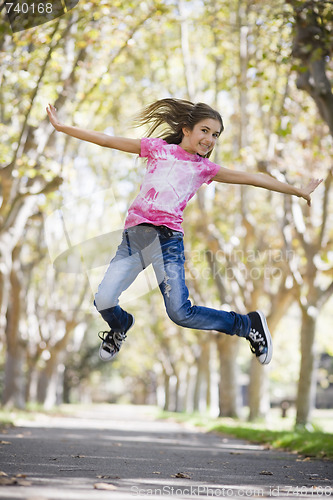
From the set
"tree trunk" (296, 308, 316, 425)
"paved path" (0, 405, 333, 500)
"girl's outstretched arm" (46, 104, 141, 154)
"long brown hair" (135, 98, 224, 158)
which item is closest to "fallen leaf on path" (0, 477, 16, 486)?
"paved path" (0, 405, 333, 500)

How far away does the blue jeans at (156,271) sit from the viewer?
5.23m

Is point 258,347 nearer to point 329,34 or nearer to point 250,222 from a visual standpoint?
point 329,34

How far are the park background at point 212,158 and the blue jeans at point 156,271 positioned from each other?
147 cm

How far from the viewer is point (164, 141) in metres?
5.74

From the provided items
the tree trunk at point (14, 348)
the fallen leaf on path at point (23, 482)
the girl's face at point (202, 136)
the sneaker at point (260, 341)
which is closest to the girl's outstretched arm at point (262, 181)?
the girl's face at point (202, 136)

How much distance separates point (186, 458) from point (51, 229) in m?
14.1

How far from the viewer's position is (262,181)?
5574 millimetres

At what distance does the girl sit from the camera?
17.5ft

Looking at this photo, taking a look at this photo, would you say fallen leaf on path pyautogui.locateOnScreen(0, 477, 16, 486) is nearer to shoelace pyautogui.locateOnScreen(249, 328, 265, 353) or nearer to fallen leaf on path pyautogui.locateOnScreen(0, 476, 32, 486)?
fallen leaf on path pyautogui.locateOnScreen(0, 476, 32, 486)

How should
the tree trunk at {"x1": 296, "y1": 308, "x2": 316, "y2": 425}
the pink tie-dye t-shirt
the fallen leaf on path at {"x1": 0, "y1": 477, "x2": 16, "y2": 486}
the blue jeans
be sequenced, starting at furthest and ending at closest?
the tree trunk at {"x1": 296, "y1": 308, "x2": 316, "y2": 425} → the pink tie-dye t-shirt → the blue jeans → the fallen leaf on path at {"x1": 0, "y1": 477, "x2": 16, "y2": 486}

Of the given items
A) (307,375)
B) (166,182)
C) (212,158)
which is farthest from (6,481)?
(212,158)

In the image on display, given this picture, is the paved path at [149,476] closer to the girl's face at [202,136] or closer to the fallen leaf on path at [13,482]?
the fallen leaf on path at [13,482]

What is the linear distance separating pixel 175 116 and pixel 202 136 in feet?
1.15

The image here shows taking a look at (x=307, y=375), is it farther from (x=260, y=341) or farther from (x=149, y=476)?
(x=149, y=476)
